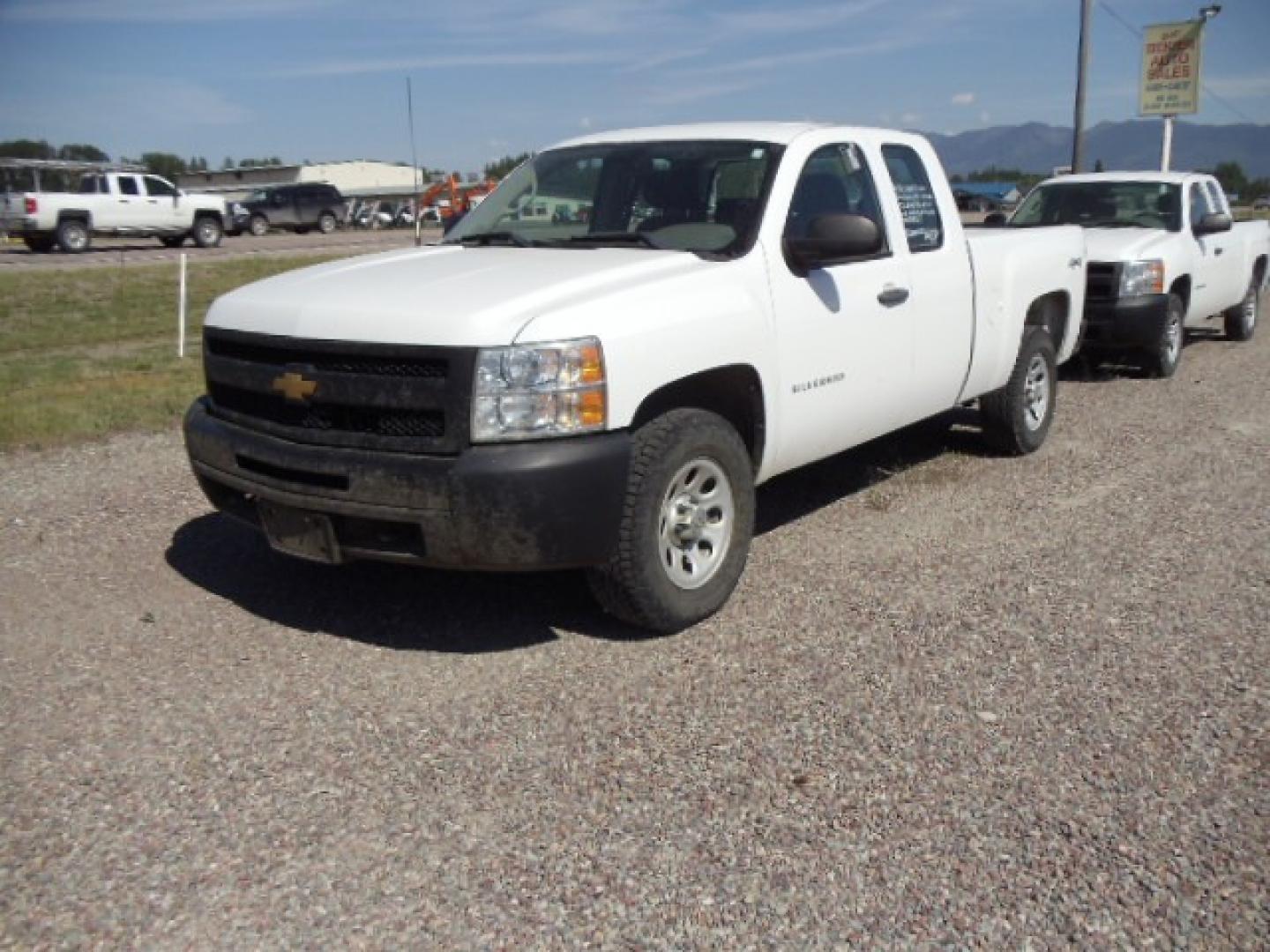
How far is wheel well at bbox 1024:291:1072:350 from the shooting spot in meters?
7.44

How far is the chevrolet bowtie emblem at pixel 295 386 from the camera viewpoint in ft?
13.5

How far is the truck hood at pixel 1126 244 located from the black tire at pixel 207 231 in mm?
24931

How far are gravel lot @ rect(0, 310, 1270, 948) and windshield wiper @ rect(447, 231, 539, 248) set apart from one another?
1.54m

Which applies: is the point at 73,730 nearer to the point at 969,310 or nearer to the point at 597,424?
the point at 597,424

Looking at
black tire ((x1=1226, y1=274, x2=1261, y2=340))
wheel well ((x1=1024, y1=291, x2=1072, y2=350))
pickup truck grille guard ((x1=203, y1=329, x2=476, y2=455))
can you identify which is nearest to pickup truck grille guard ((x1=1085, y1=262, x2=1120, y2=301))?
wheel well ((x1=1024, y1=291, x2=1072, y2=350))

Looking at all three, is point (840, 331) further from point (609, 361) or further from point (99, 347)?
point (99, 347)

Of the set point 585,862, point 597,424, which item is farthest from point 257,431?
point 585,862

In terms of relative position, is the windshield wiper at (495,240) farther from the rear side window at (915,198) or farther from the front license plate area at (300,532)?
the rear side window at (915,198)

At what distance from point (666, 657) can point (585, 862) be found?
1356 mm

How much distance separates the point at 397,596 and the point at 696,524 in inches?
55.1

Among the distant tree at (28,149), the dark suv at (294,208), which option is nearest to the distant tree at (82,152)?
the distant tree at (28,149)

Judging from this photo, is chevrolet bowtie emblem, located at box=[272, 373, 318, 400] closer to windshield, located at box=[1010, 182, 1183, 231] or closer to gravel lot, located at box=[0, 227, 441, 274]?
windshield, located at box=[1010, 182, 1183, 231]

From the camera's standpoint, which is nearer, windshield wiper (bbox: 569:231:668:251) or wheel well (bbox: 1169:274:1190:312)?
windshield wiper (bbox: 569:231:668:251)

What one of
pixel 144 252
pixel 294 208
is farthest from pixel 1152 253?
pixel 294 208
